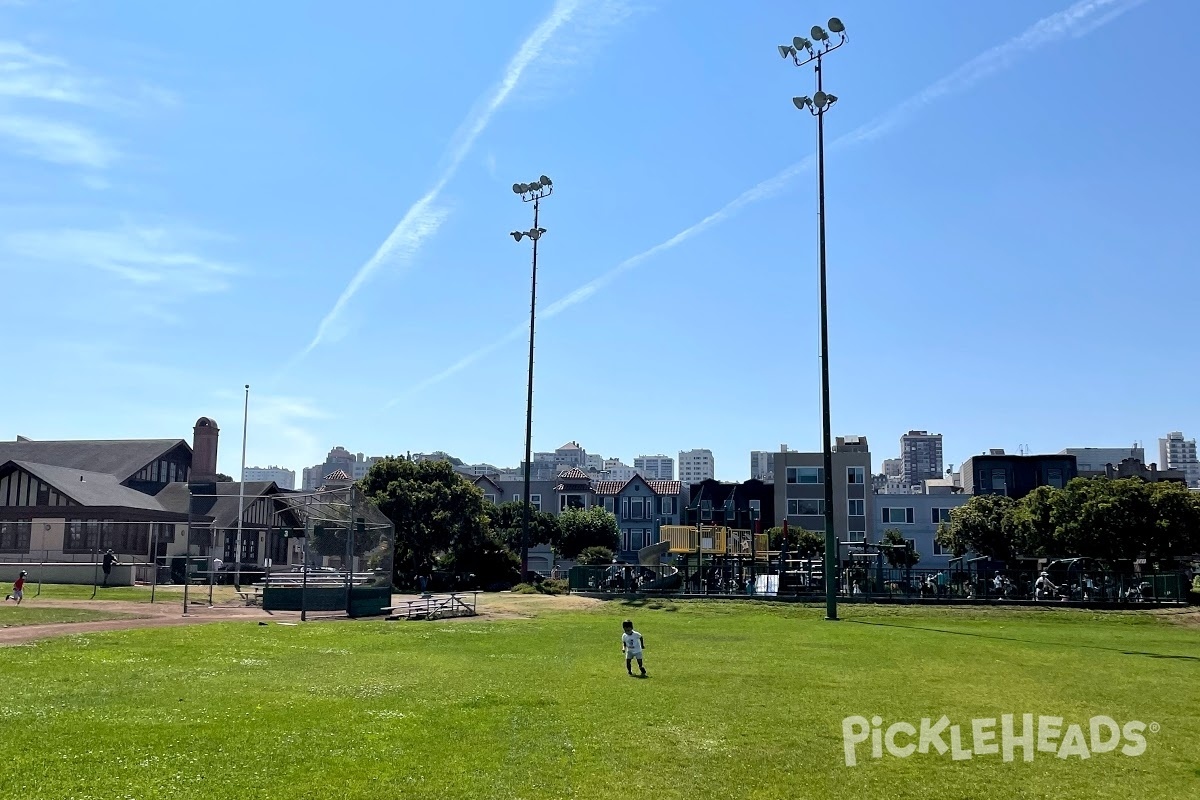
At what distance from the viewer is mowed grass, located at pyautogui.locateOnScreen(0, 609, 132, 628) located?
29.9 metres

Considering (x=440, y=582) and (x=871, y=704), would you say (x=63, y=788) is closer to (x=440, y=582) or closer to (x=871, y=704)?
(x=871, y=704)

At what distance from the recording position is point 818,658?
23.4m

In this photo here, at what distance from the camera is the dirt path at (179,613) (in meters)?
27.3

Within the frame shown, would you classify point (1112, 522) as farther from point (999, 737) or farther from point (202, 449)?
point (202, 449)

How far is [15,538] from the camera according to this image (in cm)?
5847

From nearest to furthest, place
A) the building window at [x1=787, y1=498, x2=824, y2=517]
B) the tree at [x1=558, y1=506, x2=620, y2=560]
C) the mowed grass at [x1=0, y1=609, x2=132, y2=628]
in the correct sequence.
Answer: the mowed grass at [x1=0, y1=609, x2=132, y2=628] < the building window at [x1=787, y1=498, x2=824, y2=517] < the tree at [x1=558, y1=506, x2=620, y2=560]

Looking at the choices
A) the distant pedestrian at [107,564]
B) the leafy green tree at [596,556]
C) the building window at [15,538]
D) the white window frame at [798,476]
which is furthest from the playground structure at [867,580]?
the white window frame at [798,476]

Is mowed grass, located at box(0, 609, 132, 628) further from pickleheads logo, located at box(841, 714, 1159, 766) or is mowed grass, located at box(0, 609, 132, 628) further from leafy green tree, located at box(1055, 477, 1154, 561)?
leafy green tree, located at box(1055, 477, 1154, 561)

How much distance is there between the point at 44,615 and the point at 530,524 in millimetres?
66806

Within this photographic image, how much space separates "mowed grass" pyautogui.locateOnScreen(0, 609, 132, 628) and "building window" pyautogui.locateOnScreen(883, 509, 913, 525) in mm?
76350

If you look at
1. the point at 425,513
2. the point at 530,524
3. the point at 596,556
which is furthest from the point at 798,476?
the point at 425,513

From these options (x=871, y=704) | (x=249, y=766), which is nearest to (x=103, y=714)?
(x=249, y=766)

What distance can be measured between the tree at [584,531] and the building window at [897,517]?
2574 cm

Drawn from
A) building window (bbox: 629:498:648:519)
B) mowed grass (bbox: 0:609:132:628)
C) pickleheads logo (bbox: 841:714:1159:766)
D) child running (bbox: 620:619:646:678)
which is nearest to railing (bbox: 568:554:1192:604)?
mowed grass (bbox: 0:609:132:628)
